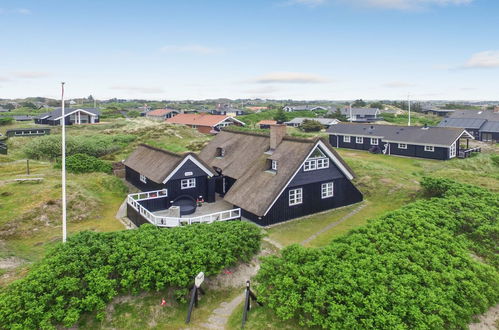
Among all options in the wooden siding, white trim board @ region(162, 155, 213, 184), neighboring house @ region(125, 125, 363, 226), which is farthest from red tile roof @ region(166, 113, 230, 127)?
the wooden siding

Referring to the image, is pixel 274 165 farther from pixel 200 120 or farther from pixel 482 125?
pixel 200 120

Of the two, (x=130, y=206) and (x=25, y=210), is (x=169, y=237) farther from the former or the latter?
(x=25, y=210)

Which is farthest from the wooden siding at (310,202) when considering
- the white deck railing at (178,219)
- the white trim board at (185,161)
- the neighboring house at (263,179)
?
the white trim board at (185,161)

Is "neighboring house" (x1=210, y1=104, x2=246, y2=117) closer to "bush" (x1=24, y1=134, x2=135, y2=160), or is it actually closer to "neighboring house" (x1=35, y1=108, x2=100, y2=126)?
"neighboring house" (x1=35, y1=108, x2=100, y2=126)

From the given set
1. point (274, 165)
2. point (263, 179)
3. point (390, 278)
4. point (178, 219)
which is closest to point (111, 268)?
point (178, 219)

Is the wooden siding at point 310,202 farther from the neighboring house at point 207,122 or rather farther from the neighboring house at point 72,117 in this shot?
the neighboring house at point 72,117
